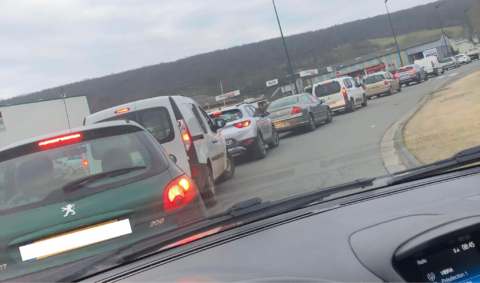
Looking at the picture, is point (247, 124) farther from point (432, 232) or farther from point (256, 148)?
point (432, 232)

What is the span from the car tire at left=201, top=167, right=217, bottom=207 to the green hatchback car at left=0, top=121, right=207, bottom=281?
50 centimetres

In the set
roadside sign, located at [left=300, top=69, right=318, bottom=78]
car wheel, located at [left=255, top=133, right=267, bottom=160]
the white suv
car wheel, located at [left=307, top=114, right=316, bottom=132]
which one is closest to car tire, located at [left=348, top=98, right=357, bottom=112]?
car wheel, located at [left=307, top=114, right=316, bottom=132]

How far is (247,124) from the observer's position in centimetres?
995

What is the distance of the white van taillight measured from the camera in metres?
5.58

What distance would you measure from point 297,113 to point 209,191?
9304mm

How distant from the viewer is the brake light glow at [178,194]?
130 inches

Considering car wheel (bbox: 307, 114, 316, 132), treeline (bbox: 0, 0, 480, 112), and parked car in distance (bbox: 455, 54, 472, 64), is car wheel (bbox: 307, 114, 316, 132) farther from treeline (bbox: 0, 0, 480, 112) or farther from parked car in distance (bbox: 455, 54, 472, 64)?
parked car in distance (bbox: 455, 54, 472, 64)

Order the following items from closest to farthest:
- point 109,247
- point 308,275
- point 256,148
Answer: point 308,275 < point 109,247 < point 256,148

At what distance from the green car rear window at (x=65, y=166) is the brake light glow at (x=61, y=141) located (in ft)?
0.04

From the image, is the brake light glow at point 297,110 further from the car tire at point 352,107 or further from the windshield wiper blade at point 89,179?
the windshield wiper blade at point 89,179

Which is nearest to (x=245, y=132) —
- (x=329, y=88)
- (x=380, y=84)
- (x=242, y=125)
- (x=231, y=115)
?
(x=242, y=125)

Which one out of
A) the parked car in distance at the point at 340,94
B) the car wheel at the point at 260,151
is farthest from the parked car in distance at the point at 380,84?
the car wheel at the point at 260,151

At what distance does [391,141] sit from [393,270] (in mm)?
4499

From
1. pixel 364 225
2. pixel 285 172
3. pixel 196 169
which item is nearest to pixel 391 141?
pixel 285 172
